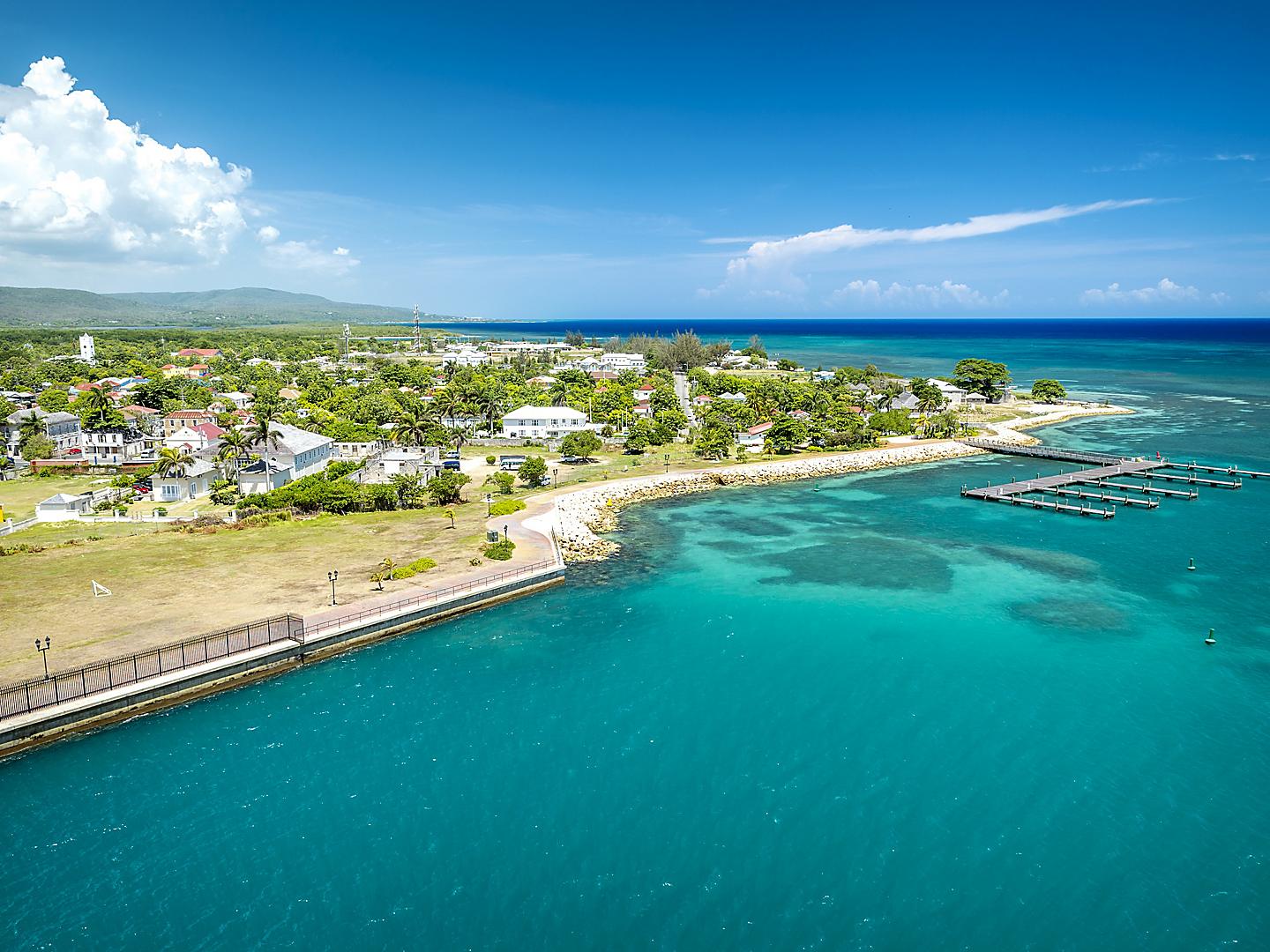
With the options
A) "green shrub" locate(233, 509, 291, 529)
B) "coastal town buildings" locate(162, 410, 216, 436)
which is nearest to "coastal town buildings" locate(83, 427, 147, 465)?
"coastal town buildings" locate(162, 410, 216, 436)

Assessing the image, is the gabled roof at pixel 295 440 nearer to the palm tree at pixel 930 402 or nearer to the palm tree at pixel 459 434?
the palm tree at pixel 459 434

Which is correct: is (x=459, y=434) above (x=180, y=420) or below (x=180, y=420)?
below

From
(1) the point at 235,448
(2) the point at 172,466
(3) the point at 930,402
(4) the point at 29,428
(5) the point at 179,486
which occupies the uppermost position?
(3) the point at 930,402

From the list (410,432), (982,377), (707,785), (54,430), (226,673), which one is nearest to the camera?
(707,785)

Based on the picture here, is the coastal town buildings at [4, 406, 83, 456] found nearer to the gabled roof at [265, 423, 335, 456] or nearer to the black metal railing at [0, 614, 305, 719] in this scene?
the gabled roof at [265, 423, 335, 456]

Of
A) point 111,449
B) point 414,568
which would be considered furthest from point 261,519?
point 111,449

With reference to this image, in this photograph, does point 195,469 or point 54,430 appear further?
point 54,430

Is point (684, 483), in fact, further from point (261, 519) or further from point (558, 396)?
point (558, 396)
